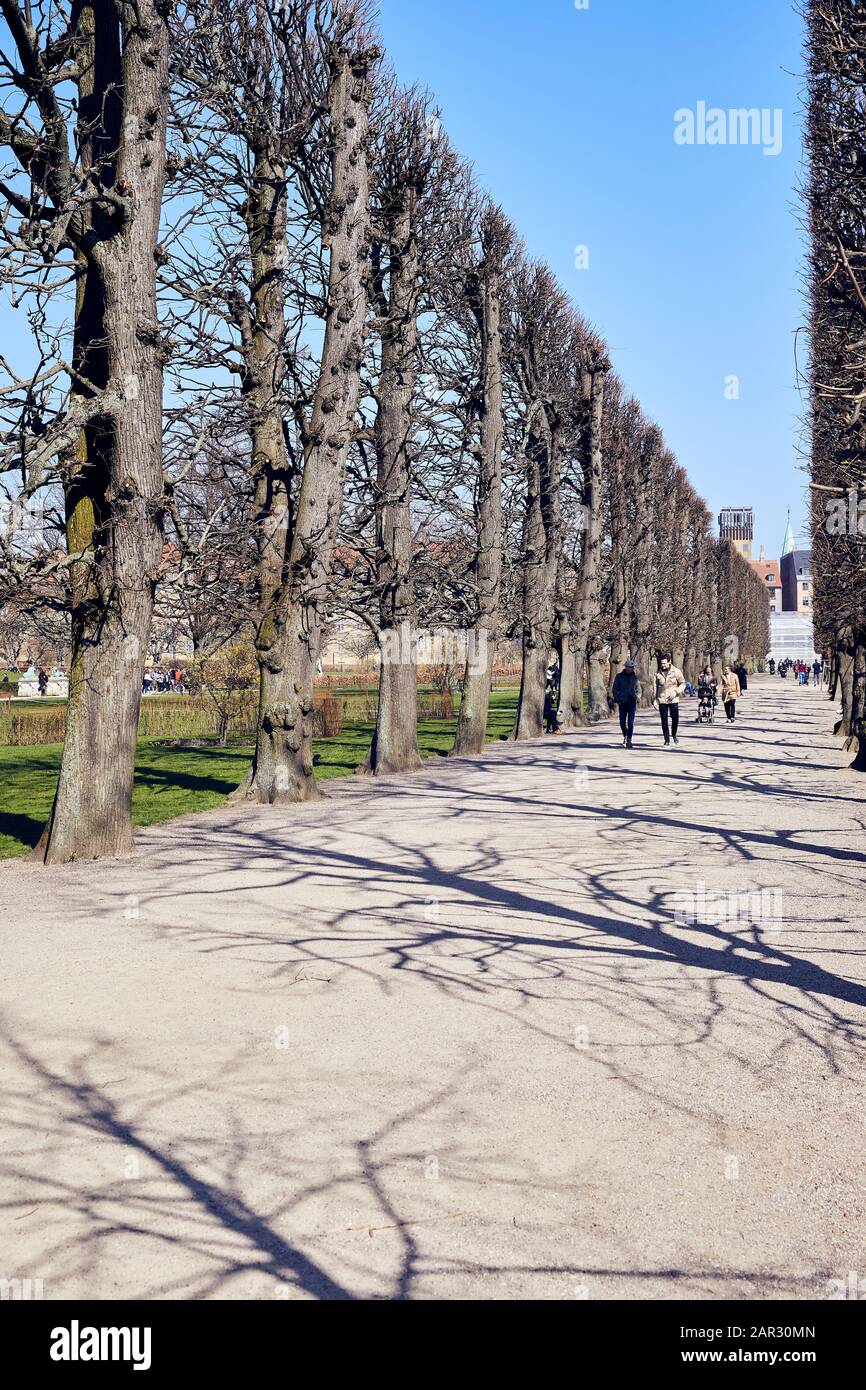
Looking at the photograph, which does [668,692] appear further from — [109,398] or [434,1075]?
[434,1075]

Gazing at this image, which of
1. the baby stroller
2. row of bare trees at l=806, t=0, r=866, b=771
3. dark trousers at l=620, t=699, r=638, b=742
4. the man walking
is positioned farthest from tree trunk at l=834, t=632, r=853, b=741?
the baby stroller

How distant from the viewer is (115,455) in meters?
11.6

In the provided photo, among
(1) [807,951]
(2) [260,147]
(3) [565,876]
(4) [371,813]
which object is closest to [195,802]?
(4) [371,813]

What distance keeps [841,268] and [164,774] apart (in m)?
13.4

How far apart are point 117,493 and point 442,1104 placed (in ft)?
26.0

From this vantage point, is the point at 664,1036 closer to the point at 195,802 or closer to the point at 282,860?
the point at 282,860

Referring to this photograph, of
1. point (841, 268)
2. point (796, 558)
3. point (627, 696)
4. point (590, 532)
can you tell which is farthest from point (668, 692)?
point (796, 558)

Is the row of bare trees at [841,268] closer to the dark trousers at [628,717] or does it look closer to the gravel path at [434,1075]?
the dark trousers at [628,717]

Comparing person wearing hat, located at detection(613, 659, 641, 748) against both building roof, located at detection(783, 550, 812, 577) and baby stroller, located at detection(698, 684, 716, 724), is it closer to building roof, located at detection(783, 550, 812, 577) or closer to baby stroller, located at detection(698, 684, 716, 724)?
baby stroller, located at detection(698, 684, 716, 724)

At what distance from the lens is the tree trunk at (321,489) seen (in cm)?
1628

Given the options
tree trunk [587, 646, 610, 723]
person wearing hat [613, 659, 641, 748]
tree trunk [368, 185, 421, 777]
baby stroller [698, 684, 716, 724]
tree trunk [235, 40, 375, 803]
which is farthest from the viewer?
tree trunk [587, 646, 610, 723]

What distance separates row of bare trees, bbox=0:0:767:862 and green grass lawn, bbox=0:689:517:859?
1.41 m

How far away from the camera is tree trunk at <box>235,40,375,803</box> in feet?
53.4

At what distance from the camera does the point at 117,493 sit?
1155cm
